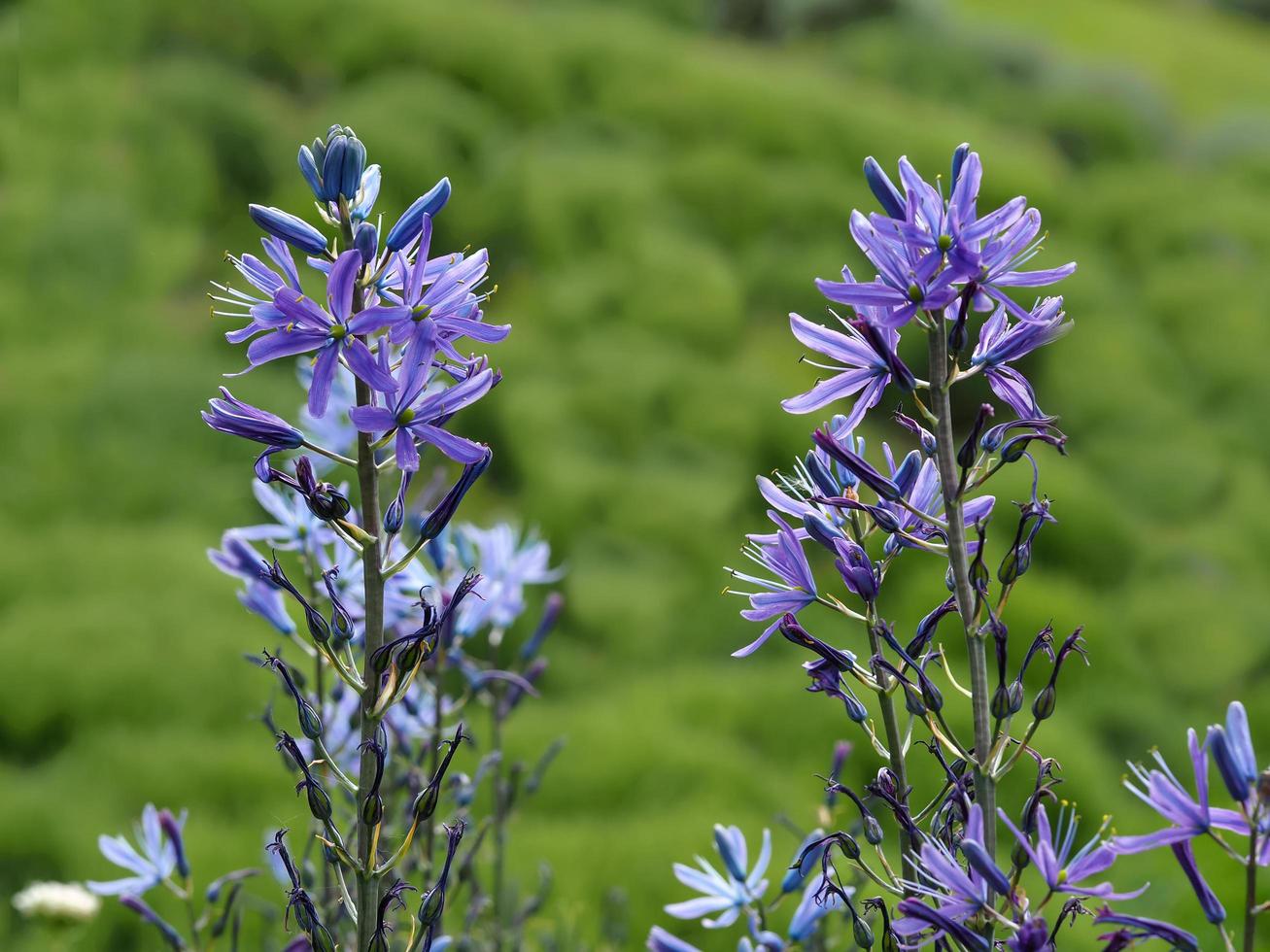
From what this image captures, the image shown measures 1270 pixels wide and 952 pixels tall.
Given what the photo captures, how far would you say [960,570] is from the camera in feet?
4.57

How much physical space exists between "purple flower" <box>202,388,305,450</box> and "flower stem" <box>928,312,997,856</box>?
29.8 inches

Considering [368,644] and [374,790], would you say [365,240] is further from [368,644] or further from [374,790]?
[374,790]

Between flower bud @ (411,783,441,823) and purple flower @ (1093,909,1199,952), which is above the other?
flower bud @ (411,783,441,823)

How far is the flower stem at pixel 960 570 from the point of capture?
4.58ft

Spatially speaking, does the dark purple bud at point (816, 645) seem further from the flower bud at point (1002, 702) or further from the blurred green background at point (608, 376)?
the blurred green background at point (608, 376)

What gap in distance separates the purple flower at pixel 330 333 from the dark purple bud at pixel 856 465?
508 millimetres

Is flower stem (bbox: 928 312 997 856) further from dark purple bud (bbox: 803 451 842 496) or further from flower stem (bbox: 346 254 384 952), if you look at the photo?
flower stem (bbox: 346 254 384 952)

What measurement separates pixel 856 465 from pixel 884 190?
323 millimetres

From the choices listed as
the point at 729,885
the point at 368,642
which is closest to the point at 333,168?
the point at 368,642

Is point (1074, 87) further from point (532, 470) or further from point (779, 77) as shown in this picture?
point (532, 470)

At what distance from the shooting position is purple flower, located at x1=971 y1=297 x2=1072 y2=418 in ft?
4.82

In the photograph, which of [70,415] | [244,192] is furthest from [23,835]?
[244,192]

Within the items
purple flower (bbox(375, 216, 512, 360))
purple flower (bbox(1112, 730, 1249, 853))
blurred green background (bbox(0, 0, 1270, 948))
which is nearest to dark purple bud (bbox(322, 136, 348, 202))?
purple flower (bbox(375, 216, 512, 360))

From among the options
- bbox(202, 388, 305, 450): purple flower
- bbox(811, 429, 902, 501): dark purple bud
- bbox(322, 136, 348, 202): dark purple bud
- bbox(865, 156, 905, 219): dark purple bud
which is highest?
bbox(322, 136, 348, 202): dark purple bud
